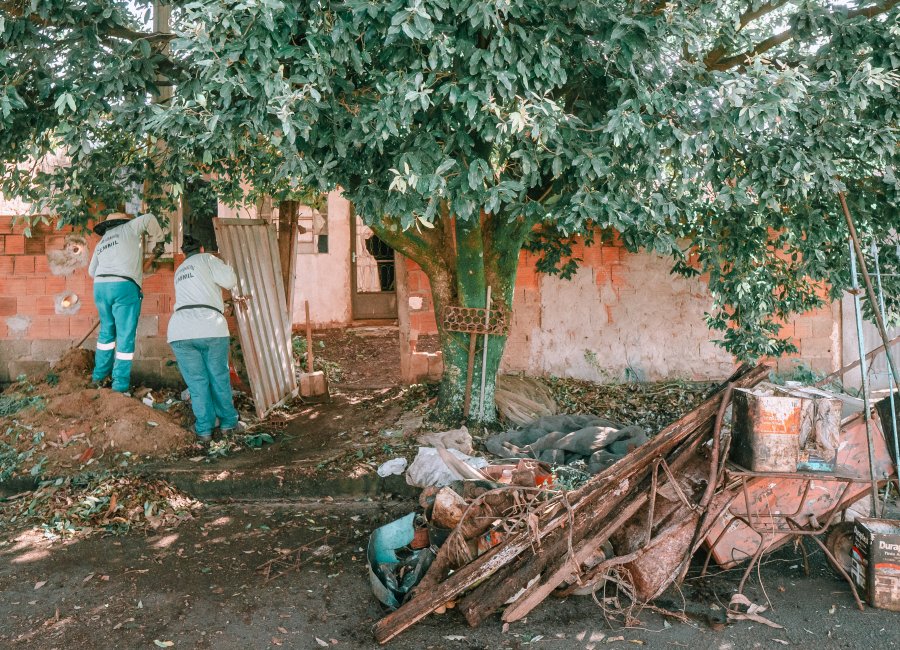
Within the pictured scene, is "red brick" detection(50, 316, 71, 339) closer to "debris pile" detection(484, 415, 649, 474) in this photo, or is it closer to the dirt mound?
the dirt mound

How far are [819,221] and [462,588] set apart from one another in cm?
397

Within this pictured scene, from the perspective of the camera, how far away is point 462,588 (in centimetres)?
387

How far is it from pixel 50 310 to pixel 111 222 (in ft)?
4.89

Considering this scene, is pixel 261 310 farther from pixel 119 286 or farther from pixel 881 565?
pixel 881 565

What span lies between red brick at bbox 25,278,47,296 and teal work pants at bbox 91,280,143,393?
1.20 m

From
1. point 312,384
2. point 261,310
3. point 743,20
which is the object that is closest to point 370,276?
point 312,384

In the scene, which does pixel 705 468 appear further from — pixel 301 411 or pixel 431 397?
pixel 301 411

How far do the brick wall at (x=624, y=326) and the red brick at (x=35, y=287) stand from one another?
5346mm

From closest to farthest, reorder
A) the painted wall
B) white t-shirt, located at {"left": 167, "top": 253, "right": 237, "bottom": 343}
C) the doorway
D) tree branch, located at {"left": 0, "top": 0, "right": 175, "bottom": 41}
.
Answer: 1. tree branch, located at {"left": 0, "top": 0, "right": 175, "bottom": 41}
2. white t-shirt, located at {"left": 167, "top": 253, "right": 237, "bottom": 343}
3. the painted wall
4. the doorway

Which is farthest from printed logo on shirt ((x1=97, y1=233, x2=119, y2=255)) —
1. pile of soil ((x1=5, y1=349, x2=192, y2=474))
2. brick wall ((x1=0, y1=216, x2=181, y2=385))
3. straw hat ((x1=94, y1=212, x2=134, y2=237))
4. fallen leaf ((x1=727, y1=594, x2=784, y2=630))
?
fallen leaf ((x1=727, y1=594, x2=784, y2=630))

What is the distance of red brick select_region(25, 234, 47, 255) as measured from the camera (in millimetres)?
7828

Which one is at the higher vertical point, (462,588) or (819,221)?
(819,221)

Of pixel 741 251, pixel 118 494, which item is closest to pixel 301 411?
pixel 118 494

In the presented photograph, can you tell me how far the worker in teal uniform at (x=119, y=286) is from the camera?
7082 millimetres
